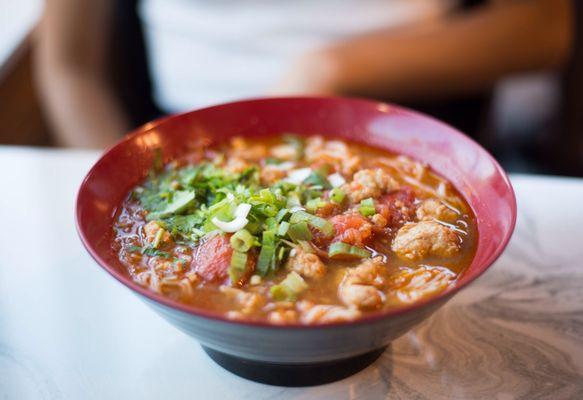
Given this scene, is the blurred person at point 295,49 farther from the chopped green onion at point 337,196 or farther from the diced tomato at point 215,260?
the diced tomato at point 215,260

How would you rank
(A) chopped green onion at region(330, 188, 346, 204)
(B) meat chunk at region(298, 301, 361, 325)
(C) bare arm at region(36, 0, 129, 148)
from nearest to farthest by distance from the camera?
(B) meat chunk at region(298, 301, 361, 325)
(A) chopped green onion at region(330, 188, 346, 204)
(C) bare arm at region(36, 0, 129, 148)

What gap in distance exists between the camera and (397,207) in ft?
4.97

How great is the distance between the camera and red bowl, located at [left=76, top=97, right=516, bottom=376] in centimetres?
107

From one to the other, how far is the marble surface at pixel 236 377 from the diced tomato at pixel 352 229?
24 centimetres

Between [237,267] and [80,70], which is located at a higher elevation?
[237,267]

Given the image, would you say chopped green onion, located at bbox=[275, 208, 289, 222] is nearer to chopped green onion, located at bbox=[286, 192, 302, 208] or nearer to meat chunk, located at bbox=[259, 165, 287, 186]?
chopped green onion, located at bbox=[286, 192, 302, 208]

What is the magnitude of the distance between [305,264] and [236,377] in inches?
10.5

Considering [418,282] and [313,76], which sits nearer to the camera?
[418,282]

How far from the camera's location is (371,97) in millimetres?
2762

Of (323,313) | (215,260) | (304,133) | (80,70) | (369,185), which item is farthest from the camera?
(80,70)

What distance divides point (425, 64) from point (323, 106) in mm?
1064

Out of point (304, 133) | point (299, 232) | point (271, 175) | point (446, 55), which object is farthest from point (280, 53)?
point (299, 232)

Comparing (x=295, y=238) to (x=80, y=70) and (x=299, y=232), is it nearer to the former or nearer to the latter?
(x=299, y=232)

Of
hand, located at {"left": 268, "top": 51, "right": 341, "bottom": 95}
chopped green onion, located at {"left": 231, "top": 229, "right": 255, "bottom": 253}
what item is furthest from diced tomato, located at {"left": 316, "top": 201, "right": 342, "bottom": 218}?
hand, located at {"left": 268, "top": 51, "right": 341, "bottom": 95}
